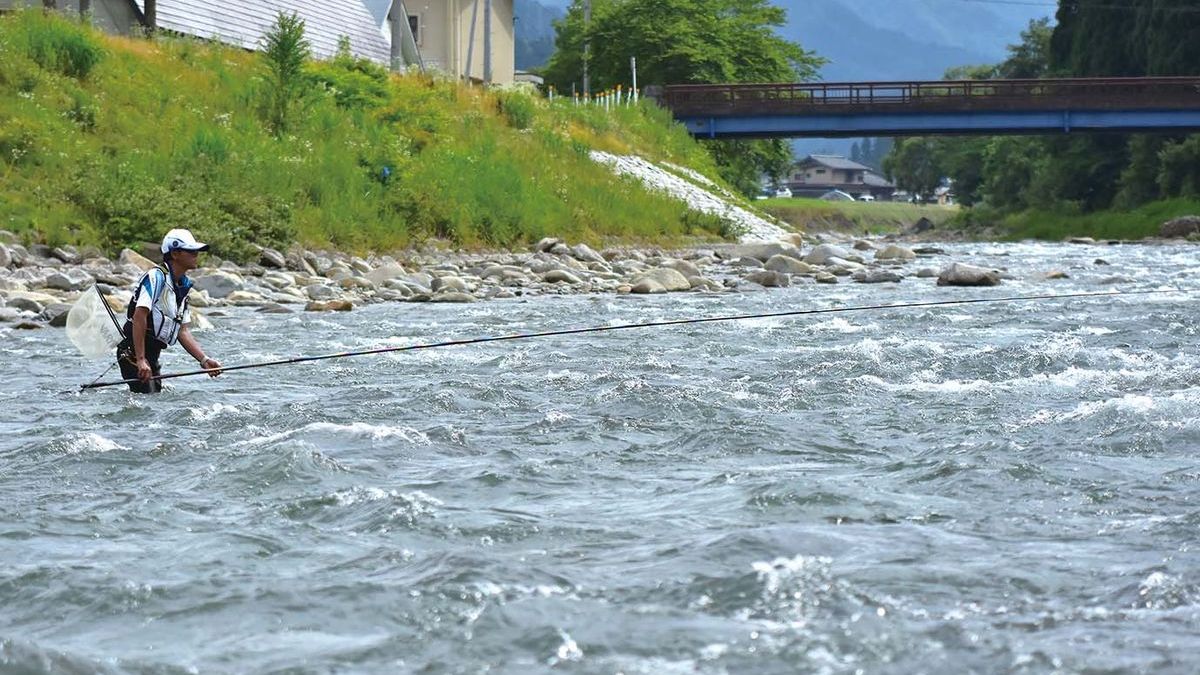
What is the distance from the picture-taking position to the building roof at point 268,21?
41.8m

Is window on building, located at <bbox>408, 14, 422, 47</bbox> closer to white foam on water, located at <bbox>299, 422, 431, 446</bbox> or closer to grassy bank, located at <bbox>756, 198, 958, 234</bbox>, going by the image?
grassy bank, located at <bbox>756, 198, 958, 234</bbox>

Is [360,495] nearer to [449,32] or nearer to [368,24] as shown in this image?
[368,24]

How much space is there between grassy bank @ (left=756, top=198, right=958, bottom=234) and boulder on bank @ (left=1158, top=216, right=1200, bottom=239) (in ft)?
141

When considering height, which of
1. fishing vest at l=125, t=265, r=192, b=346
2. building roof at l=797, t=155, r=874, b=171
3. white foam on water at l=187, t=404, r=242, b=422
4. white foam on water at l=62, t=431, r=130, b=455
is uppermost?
building roof at l=797, t=155, r=874, b=171

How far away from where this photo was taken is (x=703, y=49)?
209 ft

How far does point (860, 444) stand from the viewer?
9008 millimetres

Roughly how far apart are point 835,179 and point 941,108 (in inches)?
5542

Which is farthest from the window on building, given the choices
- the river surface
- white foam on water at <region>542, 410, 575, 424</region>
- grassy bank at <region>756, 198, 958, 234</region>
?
white foam on water at <region>542, 410, 575, 424</region>

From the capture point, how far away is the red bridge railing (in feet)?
172

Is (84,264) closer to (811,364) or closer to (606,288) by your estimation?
(606,288)

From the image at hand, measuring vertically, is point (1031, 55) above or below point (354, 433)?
above

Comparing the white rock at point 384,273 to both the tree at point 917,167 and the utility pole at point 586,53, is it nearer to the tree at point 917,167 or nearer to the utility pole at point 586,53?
the utility pole at point 586,53

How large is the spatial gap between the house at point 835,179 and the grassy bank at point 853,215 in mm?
69150

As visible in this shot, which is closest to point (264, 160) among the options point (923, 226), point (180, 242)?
point (180, 242)
